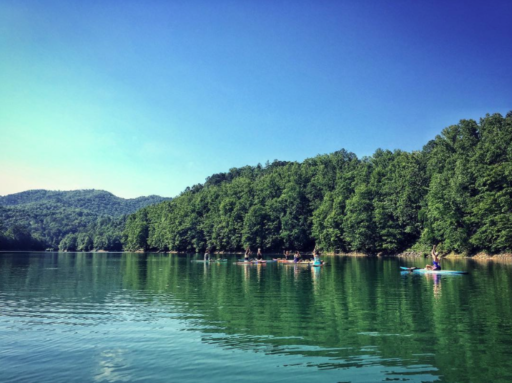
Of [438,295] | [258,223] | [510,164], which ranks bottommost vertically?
[438,295]

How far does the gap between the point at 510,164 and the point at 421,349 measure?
67.2 metres

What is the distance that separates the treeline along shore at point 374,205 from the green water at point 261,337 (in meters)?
50.5

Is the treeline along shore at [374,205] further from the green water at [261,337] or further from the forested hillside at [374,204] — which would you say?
the green water at [261,337]

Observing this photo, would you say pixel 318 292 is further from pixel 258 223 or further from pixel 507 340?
pixel 258 223

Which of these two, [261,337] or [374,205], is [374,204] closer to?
[374,205]

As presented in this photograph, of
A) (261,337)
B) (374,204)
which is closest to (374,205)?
(374,204)

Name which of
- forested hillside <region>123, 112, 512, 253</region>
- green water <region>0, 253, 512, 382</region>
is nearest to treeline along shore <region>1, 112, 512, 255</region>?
forested hillside <region>123, 112, 512, 253</region>

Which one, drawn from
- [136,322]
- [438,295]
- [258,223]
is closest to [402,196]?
[258,223]

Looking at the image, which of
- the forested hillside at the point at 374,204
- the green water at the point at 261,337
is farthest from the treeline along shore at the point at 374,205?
the green water at the point at 261,337

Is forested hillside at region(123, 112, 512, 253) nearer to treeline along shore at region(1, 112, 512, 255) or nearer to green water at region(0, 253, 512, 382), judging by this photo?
treeline along shore at region(1, 112, 512, 255)

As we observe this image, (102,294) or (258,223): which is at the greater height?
(258,223)

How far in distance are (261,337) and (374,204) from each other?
87834 mm

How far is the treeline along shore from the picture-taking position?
236 ft

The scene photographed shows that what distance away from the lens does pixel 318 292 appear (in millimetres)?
28094
